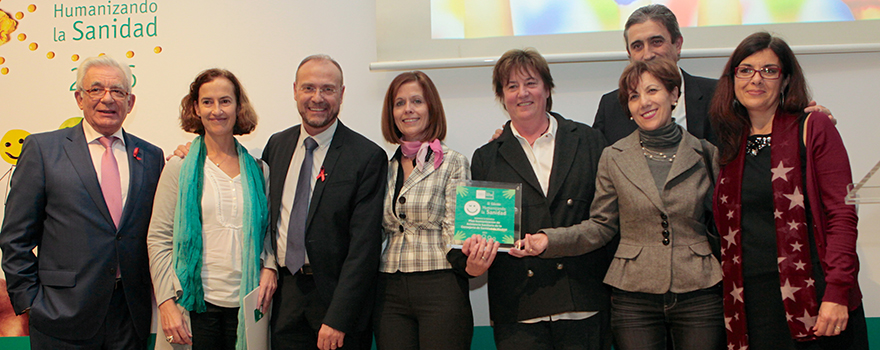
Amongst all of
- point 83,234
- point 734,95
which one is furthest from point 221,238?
point 734,95

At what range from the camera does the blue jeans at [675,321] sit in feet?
6.70

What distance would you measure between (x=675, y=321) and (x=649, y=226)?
373mm

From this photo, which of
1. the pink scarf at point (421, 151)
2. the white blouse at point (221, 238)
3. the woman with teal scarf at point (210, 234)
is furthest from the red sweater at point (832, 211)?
the white blouse at point (221, 238)

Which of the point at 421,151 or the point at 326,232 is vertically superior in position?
the point at 421,151

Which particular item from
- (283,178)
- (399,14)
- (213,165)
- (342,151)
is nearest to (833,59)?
(399,14)

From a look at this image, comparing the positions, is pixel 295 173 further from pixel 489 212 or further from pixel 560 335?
pixel 560 335

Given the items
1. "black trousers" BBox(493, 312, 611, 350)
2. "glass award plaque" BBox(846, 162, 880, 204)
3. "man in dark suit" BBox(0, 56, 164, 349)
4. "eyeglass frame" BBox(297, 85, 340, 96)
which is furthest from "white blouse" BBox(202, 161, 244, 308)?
"glass award plaque" BBox(846, 162, 880, 204)

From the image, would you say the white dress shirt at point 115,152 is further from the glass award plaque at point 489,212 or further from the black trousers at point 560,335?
the black trousers at point 560,335

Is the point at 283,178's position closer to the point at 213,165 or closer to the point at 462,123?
the point at 213,165

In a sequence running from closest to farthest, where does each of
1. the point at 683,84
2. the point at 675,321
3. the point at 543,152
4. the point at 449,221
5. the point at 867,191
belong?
the point at 867,191 → the point at 675,321 → the point at 449,221 → the point at 543,152 → the point at 683,84

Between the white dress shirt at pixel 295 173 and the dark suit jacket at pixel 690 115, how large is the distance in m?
1.37

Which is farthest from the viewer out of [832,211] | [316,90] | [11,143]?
[11,143]

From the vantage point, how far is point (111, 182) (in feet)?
8.47

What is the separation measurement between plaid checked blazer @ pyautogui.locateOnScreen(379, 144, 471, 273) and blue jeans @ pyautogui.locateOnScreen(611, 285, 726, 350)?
2.54 ft
